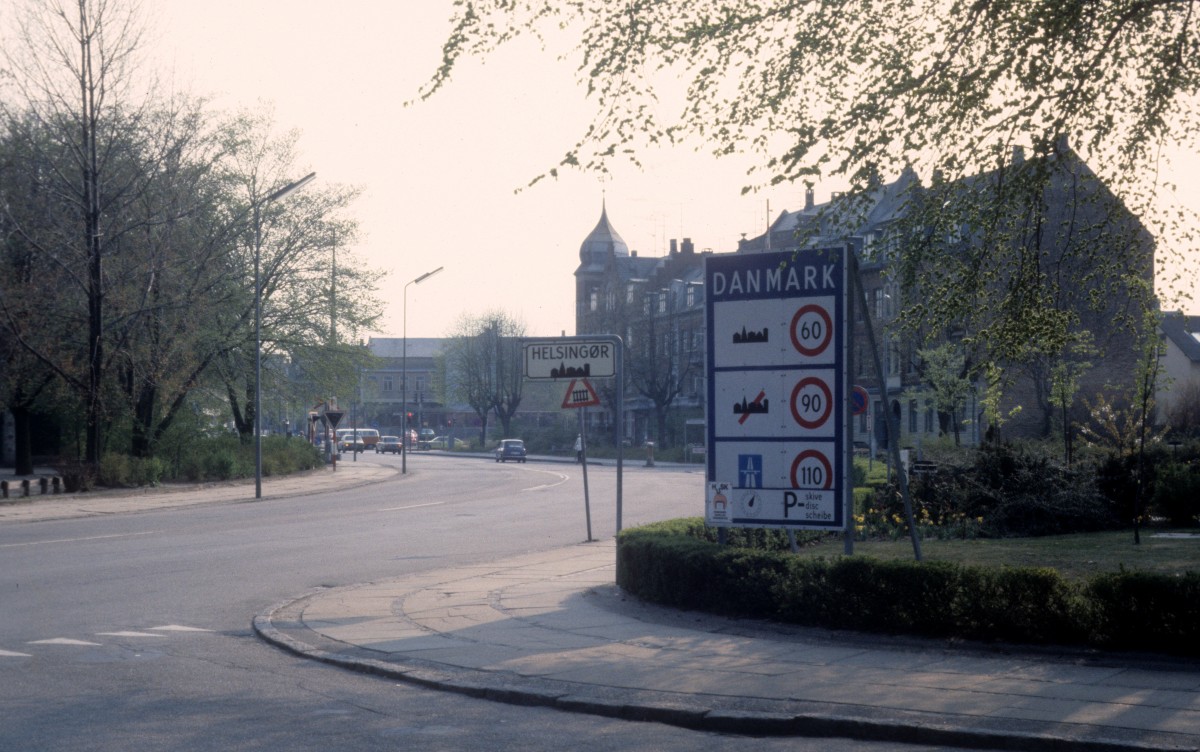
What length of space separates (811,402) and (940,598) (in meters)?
2.96

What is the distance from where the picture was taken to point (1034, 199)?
11195 millimetres

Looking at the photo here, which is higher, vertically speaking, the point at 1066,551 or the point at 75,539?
the point at 1066,551

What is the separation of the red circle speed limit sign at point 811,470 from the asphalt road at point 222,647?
4.83m

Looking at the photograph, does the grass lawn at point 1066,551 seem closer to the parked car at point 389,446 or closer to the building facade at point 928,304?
the building facade at point 928,304

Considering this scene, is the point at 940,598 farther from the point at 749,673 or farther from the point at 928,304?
the point at 928,304

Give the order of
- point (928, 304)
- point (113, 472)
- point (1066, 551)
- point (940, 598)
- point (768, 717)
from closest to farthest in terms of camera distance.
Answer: point (768, 717) < point (940, 598) < point (928, 304) < point (1066, 551) < point (113, 472)

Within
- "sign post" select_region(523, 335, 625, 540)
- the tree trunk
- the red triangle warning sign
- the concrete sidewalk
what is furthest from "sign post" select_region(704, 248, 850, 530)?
→ the tree trunk

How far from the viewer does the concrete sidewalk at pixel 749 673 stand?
6.78 m

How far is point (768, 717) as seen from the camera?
702 centimetres

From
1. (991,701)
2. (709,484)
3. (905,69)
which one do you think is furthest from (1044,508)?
(991,701)

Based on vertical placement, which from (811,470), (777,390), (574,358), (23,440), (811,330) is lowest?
(811,470)

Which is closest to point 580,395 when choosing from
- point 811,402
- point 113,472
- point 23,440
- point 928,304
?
point 811,402

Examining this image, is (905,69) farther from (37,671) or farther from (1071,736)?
(37,671)

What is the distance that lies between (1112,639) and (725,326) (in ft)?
16.0
